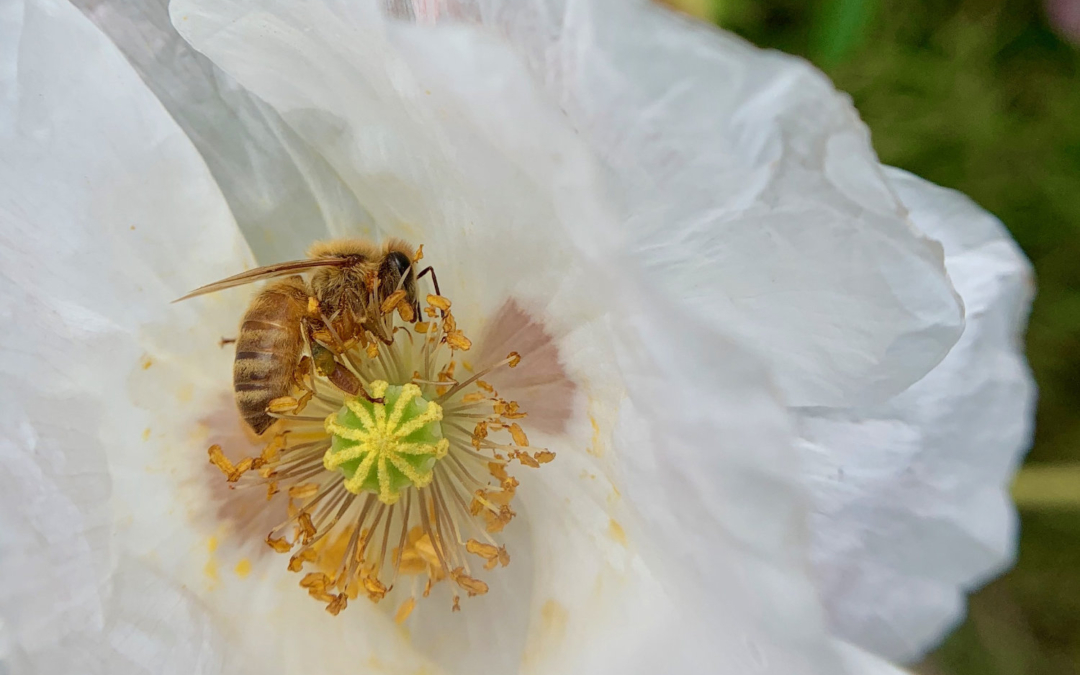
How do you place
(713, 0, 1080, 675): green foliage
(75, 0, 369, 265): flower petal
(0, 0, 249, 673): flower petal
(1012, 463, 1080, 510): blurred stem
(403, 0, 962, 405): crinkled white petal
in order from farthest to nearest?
(713, 0, 1080, 675): green foliage < (1012, 463, 1080, 510): blurred stem < (75, 0, 369, 265): flower petal < (0, 0, 249, 673): flower petal < (403, 0, 962, 405): crinkled white petal

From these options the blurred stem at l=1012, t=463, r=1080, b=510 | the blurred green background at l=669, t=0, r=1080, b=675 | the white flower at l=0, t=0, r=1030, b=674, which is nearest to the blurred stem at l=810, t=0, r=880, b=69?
the blurred green background at l=669, t=0, r=1080, b=675

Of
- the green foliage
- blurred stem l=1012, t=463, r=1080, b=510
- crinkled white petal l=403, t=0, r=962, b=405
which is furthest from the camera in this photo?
the green foliage

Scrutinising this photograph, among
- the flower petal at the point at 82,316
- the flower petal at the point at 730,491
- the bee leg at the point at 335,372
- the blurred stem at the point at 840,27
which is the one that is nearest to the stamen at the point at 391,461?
the bee leg at the point at 335,372

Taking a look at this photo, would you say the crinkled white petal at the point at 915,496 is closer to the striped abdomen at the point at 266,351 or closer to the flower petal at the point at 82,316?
the striped abdomen at the point at 266,351

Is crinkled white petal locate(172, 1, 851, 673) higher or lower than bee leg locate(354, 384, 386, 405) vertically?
higher

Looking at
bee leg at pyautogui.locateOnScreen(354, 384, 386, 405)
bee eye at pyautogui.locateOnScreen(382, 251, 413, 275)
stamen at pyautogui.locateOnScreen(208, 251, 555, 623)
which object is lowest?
stamen at pyautogui.locateOnScreen(208, 251, 555, 623)

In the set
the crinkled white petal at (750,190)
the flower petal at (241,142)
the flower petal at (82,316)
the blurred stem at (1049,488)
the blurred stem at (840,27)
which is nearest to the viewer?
the crinkled white petal at (750,190)

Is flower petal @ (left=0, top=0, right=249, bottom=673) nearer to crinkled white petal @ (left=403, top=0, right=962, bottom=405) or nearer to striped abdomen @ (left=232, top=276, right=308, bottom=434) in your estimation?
striped abdomen @ (left=232, top=276, right=308, bottom=434)

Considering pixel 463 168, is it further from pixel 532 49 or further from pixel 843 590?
pixel 843 590
